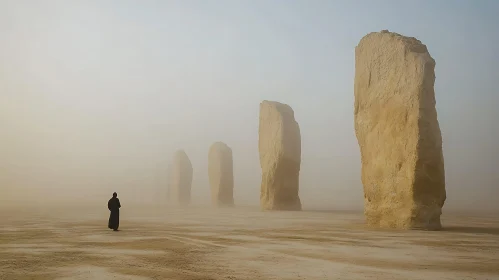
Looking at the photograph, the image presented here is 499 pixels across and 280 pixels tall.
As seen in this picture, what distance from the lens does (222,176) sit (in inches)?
1328

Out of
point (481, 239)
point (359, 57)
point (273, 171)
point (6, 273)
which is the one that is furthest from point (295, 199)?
point (6, 273)

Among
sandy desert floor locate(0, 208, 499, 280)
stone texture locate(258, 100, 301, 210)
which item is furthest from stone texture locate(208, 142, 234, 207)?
sandy desert floor locate(0, 208, 499, 280)

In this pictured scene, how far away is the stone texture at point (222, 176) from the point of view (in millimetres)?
33344

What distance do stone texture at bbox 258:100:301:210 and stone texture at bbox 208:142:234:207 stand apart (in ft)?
29.9

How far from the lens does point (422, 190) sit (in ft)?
36.6

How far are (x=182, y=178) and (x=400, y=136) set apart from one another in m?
33.3

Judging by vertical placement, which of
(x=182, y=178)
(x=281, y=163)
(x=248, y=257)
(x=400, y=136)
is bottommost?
(x=248, y=257)

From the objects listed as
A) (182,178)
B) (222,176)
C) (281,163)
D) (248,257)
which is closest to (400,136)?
(248,257)

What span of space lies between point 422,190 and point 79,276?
908 cm

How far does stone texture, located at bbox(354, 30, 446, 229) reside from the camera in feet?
36.7

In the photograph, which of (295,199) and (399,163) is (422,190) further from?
(295,199)

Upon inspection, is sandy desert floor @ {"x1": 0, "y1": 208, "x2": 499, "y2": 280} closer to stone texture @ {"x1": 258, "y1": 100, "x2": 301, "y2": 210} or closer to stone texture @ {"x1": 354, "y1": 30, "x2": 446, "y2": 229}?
stone texture @ {"x1": 354, "y1": 30, "x2": 446, "y2": 229}

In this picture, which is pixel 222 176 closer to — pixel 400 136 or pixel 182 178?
pixel 182 178

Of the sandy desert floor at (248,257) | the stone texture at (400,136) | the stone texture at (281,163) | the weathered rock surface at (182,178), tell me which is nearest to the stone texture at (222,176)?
the weathered rock surface at (182,178)
